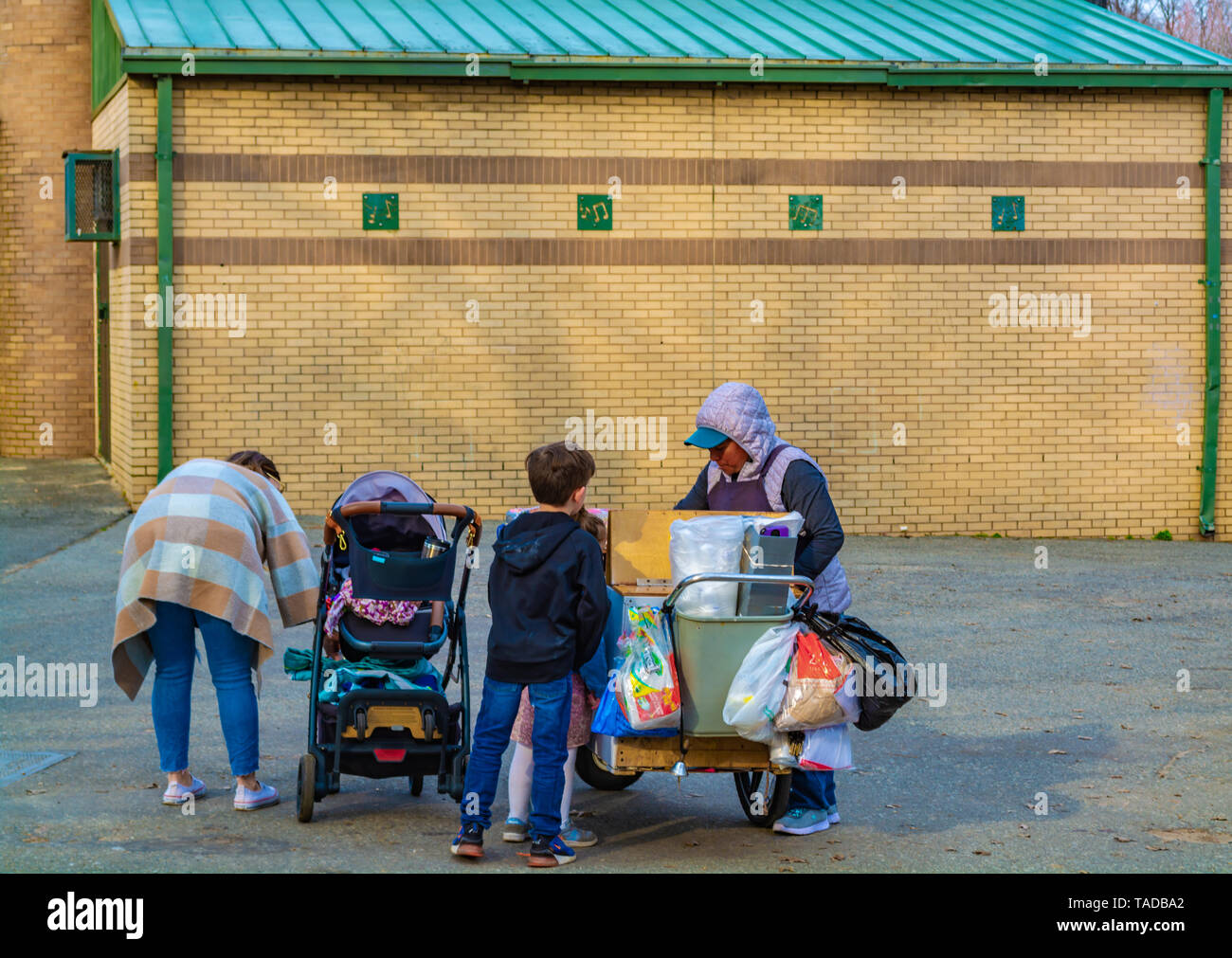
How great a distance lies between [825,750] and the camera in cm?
538

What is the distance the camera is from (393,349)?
1455cm

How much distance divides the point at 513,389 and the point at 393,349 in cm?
123

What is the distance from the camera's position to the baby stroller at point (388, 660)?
578 cm

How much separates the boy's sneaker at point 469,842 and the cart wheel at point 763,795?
1.21 m

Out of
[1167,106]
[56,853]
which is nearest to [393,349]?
[1167,106]

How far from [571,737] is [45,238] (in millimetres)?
14269

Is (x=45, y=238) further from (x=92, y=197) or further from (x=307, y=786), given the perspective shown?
(x=307, y=786)

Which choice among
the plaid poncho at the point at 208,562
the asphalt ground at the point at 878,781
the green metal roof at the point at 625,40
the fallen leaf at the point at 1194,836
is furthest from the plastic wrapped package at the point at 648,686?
the green metal roof at the point at 625,40

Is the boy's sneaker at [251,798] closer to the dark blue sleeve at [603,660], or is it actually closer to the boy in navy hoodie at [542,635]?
the boy in navy hoodie at [542,635]

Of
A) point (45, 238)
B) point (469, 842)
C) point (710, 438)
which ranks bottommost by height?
point (469, 842)

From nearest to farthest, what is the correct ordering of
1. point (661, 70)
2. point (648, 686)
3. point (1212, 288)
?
point (648, 686) < point (661, 70) < point (1212, 288)

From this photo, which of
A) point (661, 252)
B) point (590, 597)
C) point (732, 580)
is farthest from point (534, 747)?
point (661, 252)

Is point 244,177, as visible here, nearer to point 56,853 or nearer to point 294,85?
point 294,85

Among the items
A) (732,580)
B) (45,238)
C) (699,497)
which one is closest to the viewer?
(732,580)
